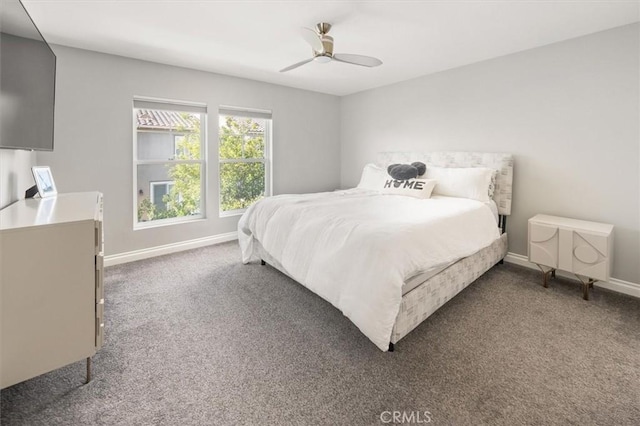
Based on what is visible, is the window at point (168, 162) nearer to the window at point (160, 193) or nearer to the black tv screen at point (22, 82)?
the window at point (160, 193)

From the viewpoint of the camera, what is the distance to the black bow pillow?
3704 millimetres

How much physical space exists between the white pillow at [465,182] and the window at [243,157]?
2.58 metres

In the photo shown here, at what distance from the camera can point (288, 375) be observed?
1.72 metres

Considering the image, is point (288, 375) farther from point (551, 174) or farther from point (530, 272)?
point (551, 174)

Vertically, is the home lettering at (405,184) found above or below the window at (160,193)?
above

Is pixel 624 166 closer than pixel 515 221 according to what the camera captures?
Yes

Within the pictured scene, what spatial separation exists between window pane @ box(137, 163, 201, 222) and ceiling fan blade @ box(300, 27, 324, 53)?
2.37 metres

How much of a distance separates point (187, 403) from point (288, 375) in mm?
527

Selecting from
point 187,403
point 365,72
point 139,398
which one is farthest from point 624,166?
point 139,398

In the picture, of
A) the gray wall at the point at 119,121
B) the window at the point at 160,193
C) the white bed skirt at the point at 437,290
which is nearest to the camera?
the white bed skirt at the point at 437,290

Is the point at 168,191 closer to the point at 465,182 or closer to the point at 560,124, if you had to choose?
the point at 465,182

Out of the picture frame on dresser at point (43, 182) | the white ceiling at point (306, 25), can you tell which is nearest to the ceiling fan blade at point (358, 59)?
the white ceiling at point (306, 25)

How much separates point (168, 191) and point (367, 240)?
312 cm

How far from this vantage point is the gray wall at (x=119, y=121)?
311 centimetres
